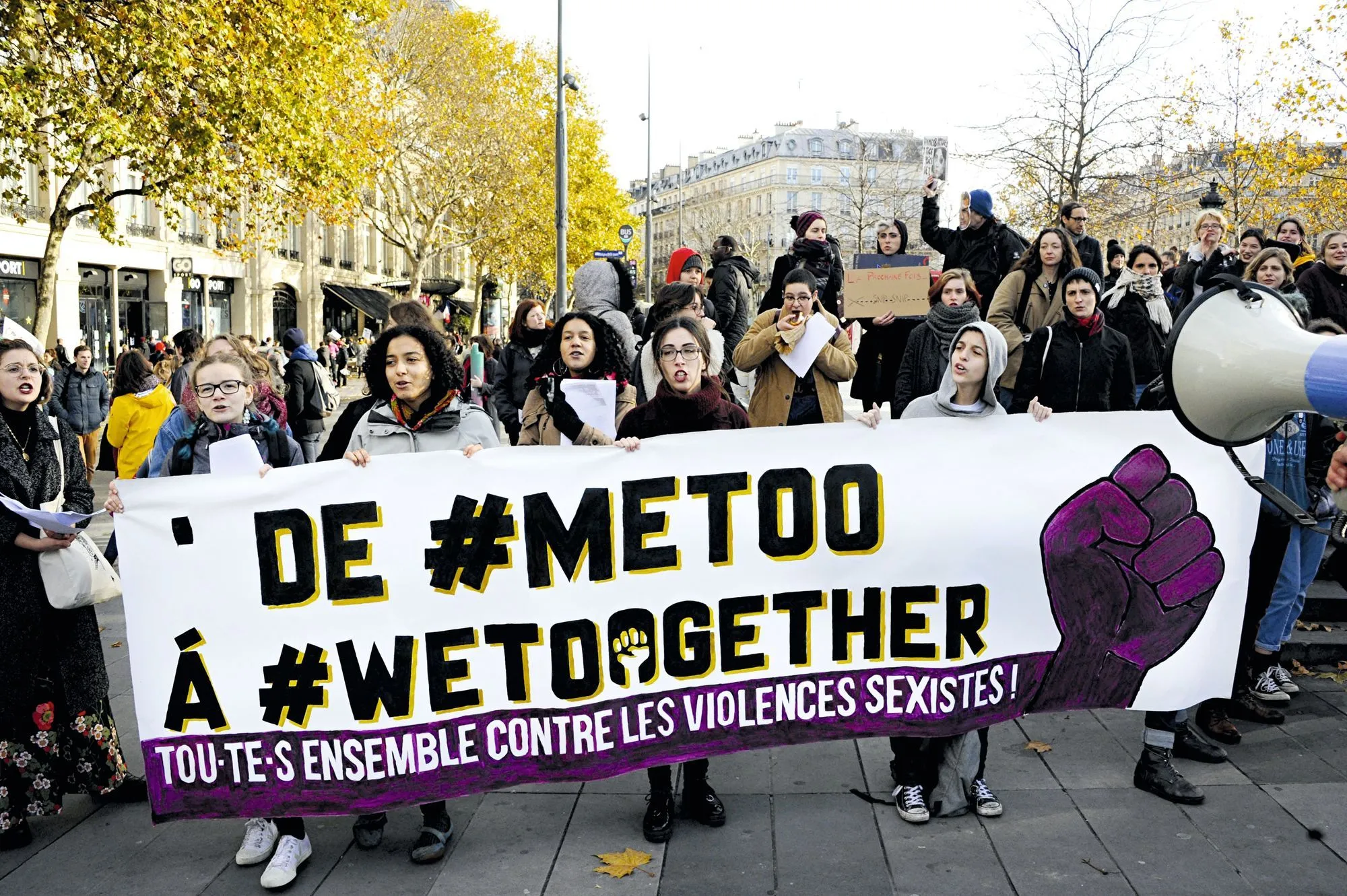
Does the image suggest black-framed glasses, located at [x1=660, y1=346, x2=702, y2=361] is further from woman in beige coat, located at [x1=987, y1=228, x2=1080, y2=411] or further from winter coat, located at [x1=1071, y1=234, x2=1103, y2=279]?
winter coat, located at [x1=1071, y1=234, x2=1103, y2=279]

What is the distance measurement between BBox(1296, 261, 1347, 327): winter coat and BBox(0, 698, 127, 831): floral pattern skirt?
6.74 meters

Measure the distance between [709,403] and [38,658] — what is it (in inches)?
98.4

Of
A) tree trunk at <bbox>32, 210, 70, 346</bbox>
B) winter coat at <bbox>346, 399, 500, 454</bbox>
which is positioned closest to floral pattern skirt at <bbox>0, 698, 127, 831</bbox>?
winter coat at <bbox>346, 399, 500, 454</bbox>

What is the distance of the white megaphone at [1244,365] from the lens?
146cm

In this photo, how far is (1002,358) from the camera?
390 centimetres

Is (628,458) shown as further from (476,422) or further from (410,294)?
(410,294)

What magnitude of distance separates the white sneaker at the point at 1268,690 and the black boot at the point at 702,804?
263 centimetres

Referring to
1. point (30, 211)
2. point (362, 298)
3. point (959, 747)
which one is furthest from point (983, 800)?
point (362, 298)

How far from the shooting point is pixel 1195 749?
4.36 meters

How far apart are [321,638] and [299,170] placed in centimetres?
1259

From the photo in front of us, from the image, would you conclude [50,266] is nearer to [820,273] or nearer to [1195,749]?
[820,273]

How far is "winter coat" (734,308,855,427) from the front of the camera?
527 cm

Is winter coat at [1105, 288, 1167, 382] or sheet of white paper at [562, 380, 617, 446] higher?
winter coat at [1105, 288, 1167, 382]

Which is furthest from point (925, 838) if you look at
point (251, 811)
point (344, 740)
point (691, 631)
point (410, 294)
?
point (410, 294)
